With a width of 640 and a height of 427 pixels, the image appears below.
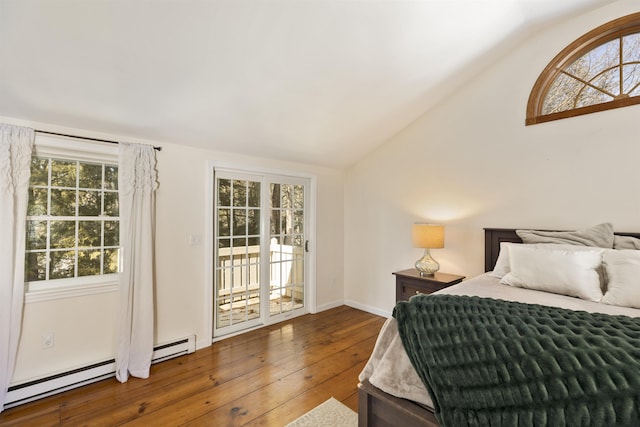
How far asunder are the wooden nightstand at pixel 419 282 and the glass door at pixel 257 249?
1.37 metres

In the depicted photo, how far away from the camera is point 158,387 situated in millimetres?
2299

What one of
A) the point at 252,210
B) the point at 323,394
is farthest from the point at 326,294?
Result: the point at 323,394

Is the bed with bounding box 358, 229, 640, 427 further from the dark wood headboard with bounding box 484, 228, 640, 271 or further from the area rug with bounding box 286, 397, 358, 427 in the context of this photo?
the dark wood headboard with bounding box 484, 228, 640, 271

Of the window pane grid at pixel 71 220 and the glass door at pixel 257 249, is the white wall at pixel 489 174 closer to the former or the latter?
the glass door at pixel 257 249

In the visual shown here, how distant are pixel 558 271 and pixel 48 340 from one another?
12.3ft

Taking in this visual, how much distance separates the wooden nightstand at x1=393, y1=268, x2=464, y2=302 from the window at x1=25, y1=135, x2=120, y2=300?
2.79 m

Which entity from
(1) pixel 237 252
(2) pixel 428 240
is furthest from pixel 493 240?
(1) pixel 237 252

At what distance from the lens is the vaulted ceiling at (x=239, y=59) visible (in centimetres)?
173

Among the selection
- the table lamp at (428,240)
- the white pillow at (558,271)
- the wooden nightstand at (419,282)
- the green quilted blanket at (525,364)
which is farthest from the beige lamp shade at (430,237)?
the green quilted blanket at (525,364)

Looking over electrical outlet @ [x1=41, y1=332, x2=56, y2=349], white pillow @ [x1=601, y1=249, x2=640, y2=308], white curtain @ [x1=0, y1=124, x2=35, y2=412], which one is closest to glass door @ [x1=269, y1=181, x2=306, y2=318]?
electrical outlet @ [x1=41, y1=332, x2=56, y2=349]

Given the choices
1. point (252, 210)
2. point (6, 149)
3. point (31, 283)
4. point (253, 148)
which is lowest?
point (31, 283)

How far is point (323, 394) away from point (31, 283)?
2.39 m

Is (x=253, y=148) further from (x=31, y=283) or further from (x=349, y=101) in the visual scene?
(x=31, y=283)

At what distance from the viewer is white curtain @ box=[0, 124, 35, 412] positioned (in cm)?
201
